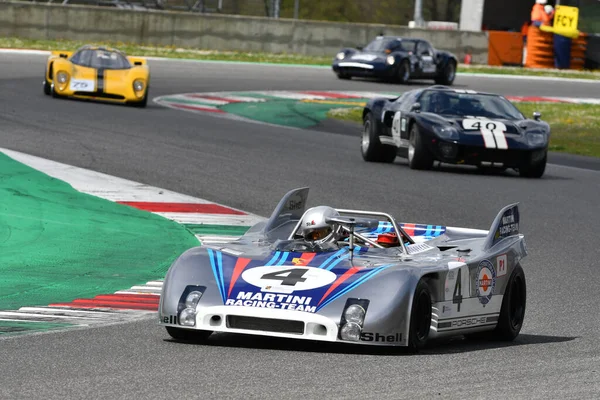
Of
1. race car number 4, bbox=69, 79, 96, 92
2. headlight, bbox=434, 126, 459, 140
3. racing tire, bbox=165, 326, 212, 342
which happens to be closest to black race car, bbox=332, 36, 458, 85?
race car number 4, bbox=69, 79, 96, 92

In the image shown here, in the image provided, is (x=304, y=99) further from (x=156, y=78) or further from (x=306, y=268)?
(x=306, y=268)

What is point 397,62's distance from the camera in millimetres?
35094

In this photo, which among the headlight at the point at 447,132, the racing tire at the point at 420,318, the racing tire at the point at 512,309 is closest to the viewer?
the racing tire at the point at 420,318

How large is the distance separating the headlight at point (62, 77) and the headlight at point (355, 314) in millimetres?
18332

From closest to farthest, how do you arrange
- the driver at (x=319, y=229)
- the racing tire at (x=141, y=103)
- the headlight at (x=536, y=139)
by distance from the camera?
the driver at (x=319, y=229) < the headlight at (x=536, y=139) < the racing tire at (x=141, y=103)

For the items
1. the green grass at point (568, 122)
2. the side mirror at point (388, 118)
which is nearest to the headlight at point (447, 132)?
the side mirror at point (388, 118)

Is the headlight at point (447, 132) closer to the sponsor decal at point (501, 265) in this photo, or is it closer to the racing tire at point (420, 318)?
the sponsor decal at point (501, 265)

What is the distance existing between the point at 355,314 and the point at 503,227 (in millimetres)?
1711

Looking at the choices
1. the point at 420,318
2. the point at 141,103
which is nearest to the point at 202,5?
the point at 141,103

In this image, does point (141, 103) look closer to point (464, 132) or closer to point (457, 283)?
point (464, 132)

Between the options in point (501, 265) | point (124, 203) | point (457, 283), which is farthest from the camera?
point (124, 203)

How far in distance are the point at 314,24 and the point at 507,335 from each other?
111ft

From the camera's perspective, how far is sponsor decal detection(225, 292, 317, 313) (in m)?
6.72

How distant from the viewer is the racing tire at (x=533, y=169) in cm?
1725
